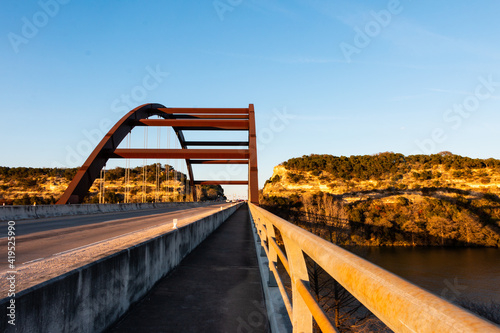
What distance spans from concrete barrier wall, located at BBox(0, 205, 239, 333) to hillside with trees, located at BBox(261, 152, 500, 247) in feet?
153

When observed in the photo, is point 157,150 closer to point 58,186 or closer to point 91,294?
point 91,294

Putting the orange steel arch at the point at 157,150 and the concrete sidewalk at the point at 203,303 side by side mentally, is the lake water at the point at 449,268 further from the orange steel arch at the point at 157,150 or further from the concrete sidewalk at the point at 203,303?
the concrete sidewalk at the point at 203,303

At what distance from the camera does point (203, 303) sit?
188 inches

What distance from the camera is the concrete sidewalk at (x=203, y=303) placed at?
397 centimetres

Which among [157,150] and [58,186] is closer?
[157,150]

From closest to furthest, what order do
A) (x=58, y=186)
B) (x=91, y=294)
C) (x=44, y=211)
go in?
(x=91, y=294), (x=44, y=211), (x=58, y=186)

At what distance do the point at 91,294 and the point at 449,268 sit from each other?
4852 centimetres

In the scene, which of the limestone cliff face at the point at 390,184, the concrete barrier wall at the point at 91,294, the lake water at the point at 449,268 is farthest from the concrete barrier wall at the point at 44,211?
the limestone cliff face at the point at 390,184

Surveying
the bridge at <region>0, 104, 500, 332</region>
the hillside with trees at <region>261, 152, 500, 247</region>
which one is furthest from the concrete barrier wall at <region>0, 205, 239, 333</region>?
the hillside with trees at <region>261, 152, 500, 247</region>

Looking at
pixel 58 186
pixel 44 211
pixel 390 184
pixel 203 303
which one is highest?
pixel 58 186

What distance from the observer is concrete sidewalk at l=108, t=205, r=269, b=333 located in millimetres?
3967

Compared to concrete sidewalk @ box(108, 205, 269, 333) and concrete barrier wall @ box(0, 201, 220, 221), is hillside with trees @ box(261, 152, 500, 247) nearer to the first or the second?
concrete barrier wall @ box(0, 201, 220, 221)

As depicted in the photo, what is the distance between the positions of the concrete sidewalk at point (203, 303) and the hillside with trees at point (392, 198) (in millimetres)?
44709

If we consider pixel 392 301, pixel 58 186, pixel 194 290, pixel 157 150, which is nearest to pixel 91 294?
pixel 194 290
